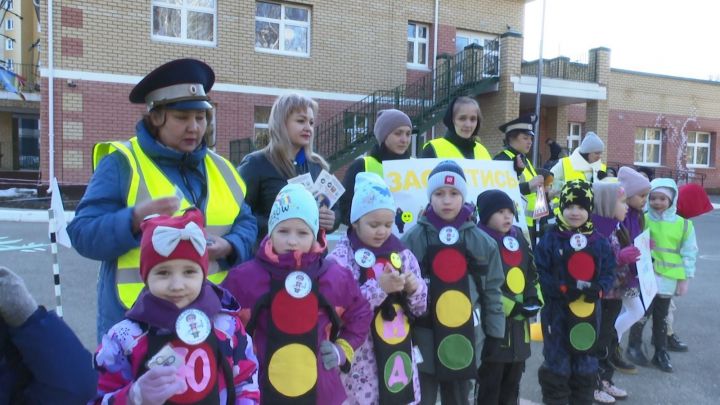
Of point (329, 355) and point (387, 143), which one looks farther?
point (387, 143)

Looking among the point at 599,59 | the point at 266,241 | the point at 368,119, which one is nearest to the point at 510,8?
the point at 599,59

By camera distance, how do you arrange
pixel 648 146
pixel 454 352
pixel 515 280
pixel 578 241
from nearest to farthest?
1. pixel 454 352
2. pixel 515 280
3. pixel 578 241
4. pixel 648 146

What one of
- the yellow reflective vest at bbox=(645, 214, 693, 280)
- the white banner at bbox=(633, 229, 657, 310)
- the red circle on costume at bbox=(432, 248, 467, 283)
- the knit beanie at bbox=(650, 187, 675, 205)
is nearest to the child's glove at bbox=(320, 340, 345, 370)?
the red circle on costume at bbox=(432, 248, 467, 283)

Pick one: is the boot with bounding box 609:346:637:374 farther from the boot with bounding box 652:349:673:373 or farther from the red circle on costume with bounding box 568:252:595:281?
the red circle on costume with bounding box 568:252:595:281

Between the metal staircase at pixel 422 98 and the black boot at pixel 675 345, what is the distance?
10.7m

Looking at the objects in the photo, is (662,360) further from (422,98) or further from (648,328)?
(422,98)

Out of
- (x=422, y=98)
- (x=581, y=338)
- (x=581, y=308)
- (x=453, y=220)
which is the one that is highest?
(x=422, y=98)

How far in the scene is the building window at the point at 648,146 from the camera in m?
23.8

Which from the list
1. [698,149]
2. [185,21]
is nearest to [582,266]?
[185,21]

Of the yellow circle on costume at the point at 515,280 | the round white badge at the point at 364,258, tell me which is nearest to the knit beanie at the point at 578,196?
the yellow circle on costume at the point at 515,280

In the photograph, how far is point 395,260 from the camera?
288 cm

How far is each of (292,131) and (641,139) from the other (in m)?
24.4

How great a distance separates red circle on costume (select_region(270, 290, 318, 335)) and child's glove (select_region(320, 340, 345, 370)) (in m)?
0.12

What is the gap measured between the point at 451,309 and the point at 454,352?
24 centimetres
